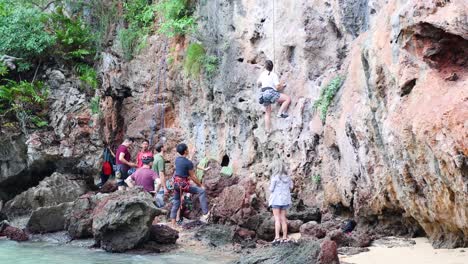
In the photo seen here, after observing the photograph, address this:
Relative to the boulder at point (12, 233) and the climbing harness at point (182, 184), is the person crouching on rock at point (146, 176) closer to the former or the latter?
the climbing harness at point (182, 184)

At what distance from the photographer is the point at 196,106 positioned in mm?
17734

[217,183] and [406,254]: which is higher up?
[217,183]

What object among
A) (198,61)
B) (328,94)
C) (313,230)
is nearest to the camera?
(313,230)

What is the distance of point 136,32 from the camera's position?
20.3 m

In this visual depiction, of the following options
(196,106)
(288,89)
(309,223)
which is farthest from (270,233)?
(196,106)

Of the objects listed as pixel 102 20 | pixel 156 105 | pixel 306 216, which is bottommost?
pixel 306 216

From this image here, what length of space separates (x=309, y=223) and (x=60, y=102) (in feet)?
39.0

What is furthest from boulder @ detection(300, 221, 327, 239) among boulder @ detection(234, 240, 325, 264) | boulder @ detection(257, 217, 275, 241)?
boulder @ detection(234, 240, 325, 264)

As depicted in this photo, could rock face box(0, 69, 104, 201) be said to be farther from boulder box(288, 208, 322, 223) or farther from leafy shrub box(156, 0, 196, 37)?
boulder box(288, 208, 322, 223)

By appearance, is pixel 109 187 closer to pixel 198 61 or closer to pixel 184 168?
pixel 198 61

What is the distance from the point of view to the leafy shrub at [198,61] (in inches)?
651

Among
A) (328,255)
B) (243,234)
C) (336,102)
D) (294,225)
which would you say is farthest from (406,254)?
(336,102)

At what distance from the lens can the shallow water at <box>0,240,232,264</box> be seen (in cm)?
1047

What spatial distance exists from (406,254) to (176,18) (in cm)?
1186
